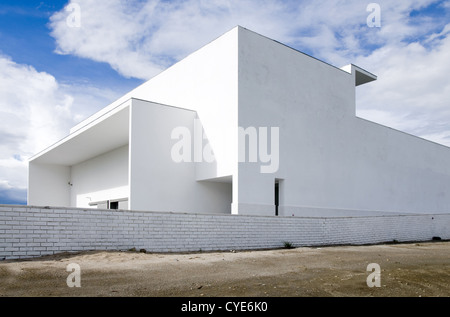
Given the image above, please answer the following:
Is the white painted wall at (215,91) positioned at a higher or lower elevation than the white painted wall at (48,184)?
higher

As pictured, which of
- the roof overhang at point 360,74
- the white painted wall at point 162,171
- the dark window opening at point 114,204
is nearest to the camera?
the white painted wall at point 162,171

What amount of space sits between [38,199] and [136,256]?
2026 centimetres

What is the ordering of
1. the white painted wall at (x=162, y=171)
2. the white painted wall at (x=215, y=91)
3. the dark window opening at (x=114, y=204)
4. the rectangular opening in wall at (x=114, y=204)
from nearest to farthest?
the white painted wall at (x=162, y=171), the white painted wall at (x=215, y=91), the rectangular opening in wall at (x=114, y=204), the dark window opening at (x=114, y=204)

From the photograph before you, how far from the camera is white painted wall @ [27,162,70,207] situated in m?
27.2

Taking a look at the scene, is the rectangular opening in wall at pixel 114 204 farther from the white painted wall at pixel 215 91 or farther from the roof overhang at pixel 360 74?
the roof overhang at pixel 360 74

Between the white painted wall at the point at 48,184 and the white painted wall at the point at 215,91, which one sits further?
the white painted wall at the point at 48,184

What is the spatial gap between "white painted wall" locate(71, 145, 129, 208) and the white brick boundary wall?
982 cm

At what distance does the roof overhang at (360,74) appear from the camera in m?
23.2

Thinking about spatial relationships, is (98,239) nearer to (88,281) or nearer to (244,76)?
(88,281)

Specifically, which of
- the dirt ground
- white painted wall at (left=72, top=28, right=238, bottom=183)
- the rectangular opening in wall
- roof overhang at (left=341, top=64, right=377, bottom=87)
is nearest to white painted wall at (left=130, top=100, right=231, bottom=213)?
white painted wall at (left=72, top=28, right=238, bottom=183)

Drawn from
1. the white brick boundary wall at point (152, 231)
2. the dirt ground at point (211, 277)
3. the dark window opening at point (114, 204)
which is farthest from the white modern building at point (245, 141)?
the dirt ground at point (211, 277)

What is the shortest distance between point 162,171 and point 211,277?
10253 millimetres

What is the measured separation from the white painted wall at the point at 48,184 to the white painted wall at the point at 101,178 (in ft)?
1.78

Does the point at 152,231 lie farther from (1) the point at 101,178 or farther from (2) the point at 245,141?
(1) the point at 101,178
